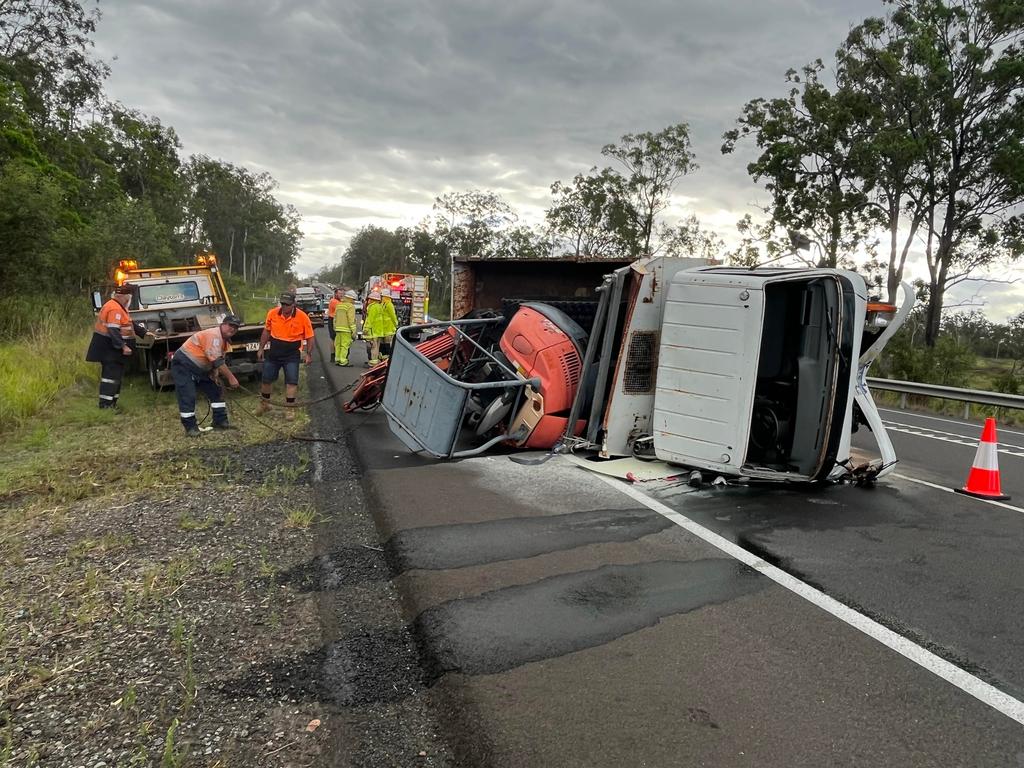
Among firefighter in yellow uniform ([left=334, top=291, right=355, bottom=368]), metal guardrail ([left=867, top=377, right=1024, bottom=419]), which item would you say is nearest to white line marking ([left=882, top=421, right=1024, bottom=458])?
metal guardrail ([left=867, top=377, right=1024, bottom=419])

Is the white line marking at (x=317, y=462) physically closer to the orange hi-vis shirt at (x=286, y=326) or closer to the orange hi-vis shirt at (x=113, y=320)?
the orange hi-vis shirt at (x=286, y=326)

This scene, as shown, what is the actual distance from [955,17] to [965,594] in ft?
70.1

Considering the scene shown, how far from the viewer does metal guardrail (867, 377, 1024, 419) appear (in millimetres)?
11452

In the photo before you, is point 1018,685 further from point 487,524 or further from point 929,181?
point 929,181

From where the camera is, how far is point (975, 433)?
33.1 ft

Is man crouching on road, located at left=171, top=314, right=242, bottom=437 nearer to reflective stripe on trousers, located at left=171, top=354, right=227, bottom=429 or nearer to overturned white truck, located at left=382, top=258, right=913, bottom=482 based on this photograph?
reflective stripe on trousers, located at left=171, top=354, right=227, bottom=429

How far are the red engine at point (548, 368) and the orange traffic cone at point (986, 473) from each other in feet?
11.7

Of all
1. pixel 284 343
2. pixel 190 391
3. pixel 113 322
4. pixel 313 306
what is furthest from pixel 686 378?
pixel 313 306

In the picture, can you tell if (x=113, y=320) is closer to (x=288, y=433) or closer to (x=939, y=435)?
(x=288, y=433)

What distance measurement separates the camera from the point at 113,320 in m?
8.40

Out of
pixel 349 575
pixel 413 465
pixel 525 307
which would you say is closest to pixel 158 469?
pixel 413 465

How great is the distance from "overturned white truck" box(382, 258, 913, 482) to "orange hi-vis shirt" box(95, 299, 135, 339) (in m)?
4.02

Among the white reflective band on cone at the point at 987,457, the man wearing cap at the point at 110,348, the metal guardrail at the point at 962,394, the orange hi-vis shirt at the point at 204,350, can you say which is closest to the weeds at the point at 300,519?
the orange hi-vis shirt at the point at 204,350

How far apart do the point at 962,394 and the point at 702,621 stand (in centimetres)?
1177
